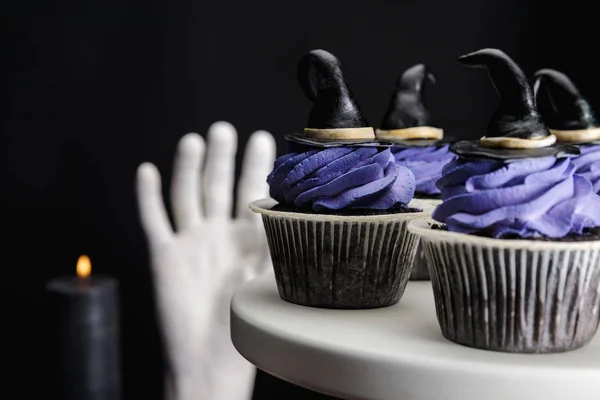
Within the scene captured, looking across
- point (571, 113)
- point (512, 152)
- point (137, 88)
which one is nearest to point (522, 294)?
point (512, 152)

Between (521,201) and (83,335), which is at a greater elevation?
(521,201)

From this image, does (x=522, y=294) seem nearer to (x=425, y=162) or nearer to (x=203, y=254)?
(x=425, y=162)

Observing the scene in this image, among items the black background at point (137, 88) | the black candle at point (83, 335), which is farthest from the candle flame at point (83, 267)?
the black background at point (137, 88)

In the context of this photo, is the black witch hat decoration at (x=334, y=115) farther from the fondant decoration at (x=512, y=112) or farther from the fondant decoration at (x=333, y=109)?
the fondant decoration at (x=512, y=112)

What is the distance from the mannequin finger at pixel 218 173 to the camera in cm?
233

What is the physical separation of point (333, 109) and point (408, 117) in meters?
0.37

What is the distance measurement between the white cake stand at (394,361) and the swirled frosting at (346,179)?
→ 193 mm

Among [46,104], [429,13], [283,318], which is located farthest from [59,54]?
[283,318]

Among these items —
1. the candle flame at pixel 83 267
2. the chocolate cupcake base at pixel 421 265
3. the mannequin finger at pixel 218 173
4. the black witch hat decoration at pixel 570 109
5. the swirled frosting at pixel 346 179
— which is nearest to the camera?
the swirled frosting at pixel 346 179

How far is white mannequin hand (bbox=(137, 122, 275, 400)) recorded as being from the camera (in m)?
2.37

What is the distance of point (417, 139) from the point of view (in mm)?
1797

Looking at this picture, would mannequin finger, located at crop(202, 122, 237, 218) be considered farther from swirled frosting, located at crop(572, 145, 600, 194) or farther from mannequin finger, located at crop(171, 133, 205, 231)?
swirled frosting, located at crop(572, 145, 600, 194)

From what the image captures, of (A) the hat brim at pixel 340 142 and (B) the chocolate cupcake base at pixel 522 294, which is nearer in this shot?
(B) the chocolate cupcake base at pixel 522 294

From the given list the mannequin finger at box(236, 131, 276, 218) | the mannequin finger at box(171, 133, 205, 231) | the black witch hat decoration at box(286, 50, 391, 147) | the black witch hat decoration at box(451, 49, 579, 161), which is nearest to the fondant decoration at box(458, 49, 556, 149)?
the black witch hat decoration at box(451, 49, 579, 161)
